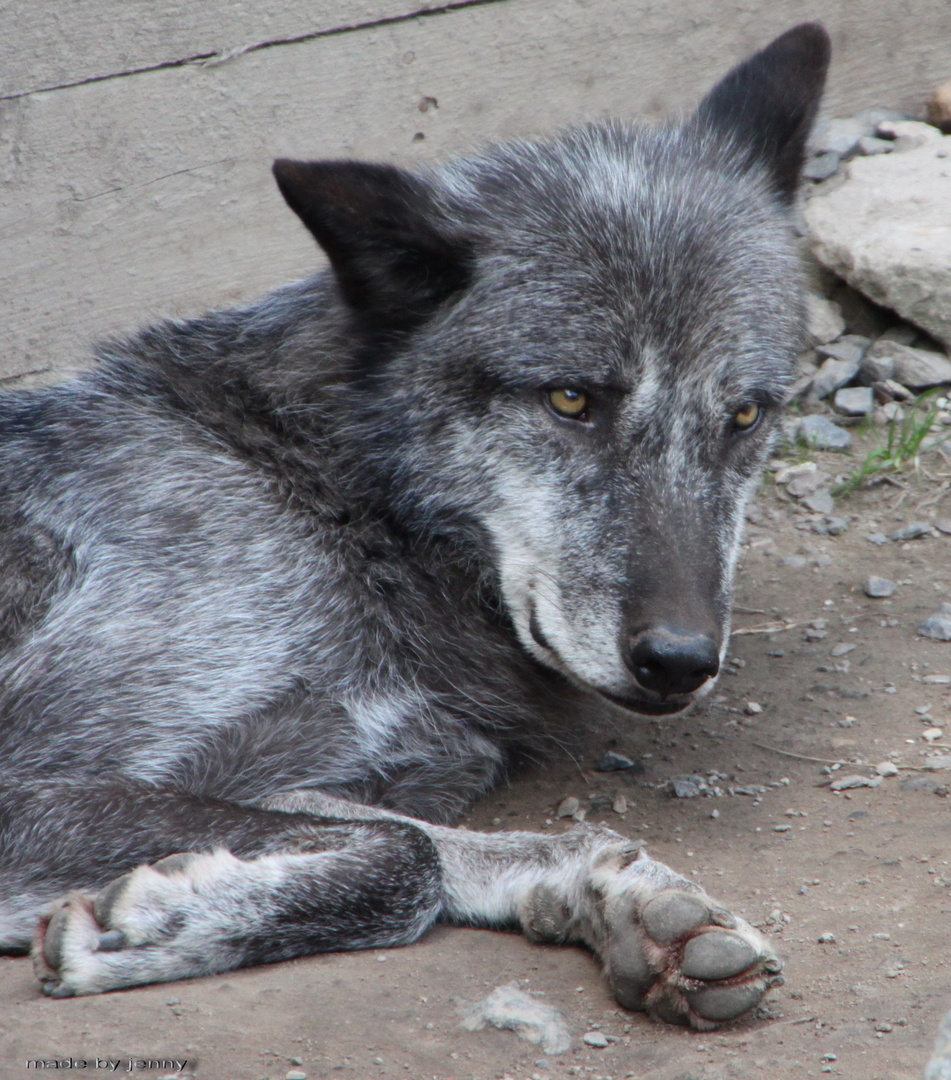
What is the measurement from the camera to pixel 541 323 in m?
3.35

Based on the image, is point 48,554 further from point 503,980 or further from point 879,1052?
point 879,1052

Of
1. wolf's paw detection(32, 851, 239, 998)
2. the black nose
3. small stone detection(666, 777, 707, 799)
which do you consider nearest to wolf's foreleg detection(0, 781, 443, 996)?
wolf's paw detection(32, 851, 239, 998)

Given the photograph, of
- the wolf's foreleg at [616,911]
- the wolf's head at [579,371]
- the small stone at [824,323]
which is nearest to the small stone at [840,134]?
the small stone at [824,323]

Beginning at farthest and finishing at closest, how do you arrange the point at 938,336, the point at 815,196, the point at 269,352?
the point at 815,196 → the point at 938,336 → the point at 269,352

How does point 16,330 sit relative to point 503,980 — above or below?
above

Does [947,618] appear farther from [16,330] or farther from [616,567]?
[16,330]

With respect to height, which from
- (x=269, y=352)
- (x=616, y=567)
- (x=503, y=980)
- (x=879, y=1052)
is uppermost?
(x=269, y=352)

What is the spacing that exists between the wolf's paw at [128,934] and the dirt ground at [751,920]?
0.05 m

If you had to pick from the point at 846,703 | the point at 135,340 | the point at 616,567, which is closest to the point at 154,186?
the point at 135,340

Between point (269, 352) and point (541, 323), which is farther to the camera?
point (269, 352)

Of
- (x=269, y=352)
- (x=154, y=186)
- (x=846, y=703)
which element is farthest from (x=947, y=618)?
(x=154, y=186)

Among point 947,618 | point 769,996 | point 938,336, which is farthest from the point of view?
point 938,336

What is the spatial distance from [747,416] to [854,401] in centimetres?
220

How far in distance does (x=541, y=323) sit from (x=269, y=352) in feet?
2.95
